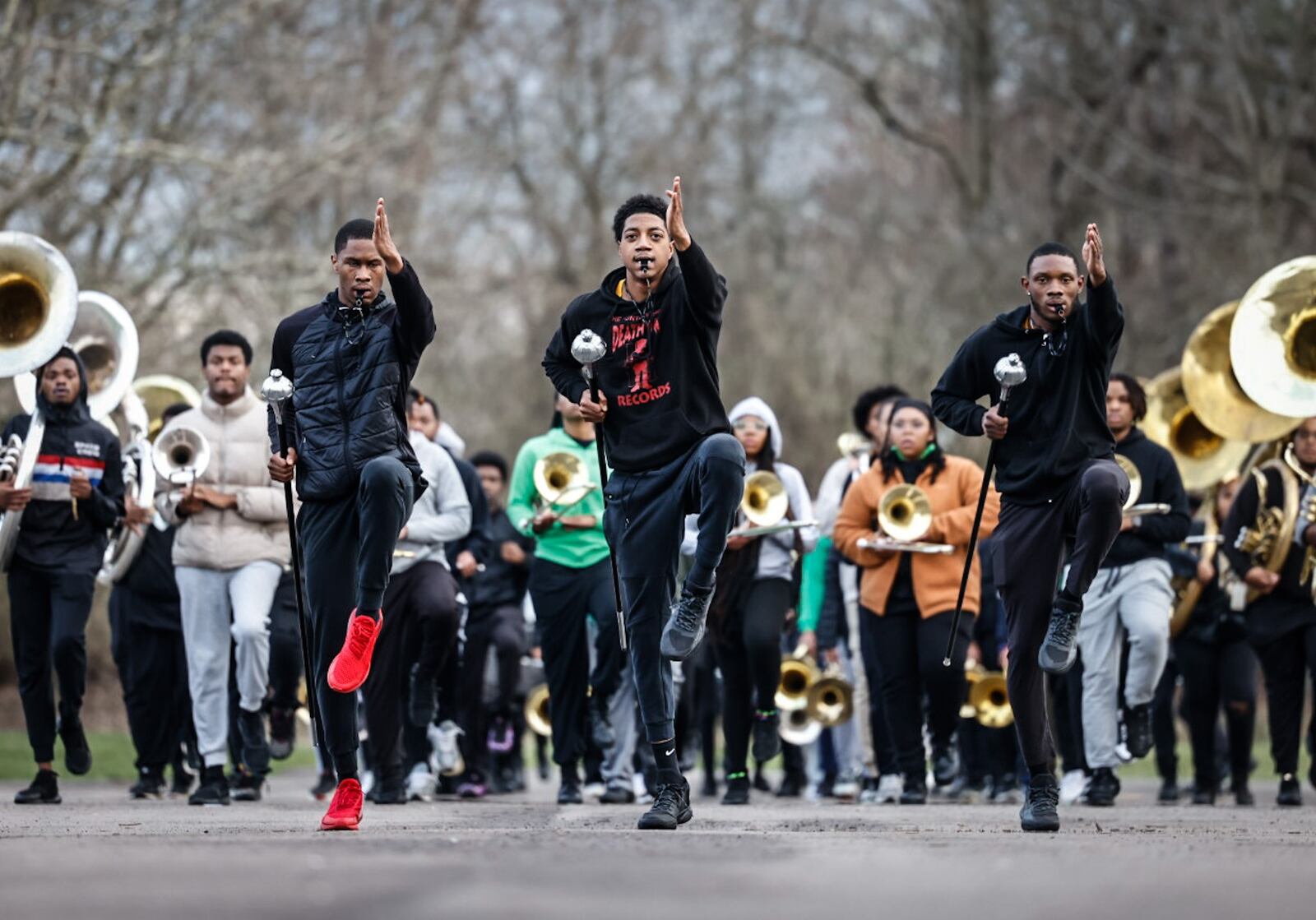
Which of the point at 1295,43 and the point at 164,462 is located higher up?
the point at 1295,43

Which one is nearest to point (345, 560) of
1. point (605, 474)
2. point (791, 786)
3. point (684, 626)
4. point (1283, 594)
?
point (605, 474)

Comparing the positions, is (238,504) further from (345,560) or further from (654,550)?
(654,550)

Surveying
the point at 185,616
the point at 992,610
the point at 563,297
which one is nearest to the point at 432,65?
the point at 563,297

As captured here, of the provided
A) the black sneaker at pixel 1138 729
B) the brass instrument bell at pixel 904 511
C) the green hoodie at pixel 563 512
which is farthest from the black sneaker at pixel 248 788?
the black sneaker at pixel 1138 729

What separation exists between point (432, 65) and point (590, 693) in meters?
19.6

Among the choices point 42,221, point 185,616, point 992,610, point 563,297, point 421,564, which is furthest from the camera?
point 563,297

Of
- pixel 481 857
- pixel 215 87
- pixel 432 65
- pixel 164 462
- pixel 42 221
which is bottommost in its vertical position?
pixel 481 857

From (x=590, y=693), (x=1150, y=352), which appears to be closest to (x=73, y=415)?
(x=590, y=693)

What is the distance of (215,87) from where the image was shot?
26.3 metres

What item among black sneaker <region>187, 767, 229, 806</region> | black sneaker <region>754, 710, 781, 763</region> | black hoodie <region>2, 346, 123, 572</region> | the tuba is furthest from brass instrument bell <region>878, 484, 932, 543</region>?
the tuba

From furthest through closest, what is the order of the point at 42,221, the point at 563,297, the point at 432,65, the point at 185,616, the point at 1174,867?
the point at 563,297 → the point at 432,65 → the point at 42,221 → the point at 185,616 → the point at 1174,867

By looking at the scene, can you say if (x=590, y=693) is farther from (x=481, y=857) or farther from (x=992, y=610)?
(x=481, y=857)

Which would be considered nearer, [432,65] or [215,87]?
[215,87]

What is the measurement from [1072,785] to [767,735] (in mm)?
2022
